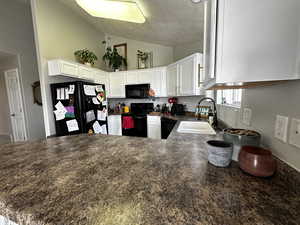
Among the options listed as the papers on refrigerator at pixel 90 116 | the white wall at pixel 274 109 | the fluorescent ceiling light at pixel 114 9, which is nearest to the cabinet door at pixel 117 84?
the papers on refrigerator at pixel 90 116

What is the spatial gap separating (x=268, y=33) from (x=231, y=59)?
6.5 inches

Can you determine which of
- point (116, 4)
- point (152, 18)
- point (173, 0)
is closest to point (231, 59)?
point (173, 0)

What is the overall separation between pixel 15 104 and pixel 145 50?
3.92 metres

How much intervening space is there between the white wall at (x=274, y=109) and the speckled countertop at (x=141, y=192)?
0.31 feet

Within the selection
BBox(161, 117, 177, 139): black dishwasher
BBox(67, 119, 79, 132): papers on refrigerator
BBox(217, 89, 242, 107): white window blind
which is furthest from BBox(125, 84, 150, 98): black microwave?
BBox(217, 89, 242, 107): white window blind

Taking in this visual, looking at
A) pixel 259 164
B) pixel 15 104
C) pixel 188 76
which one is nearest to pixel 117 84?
pixel 188 76

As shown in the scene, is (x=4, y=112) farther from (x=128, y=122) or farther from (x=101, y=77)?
(x=128, y=122)

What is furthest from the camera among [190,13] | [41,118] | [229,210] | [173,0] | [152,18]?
[41,118]

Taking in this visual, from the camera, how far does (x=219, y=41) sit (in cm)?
55

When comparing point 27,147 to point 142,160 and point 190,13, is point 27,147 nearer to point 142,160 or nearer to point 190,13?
point 142,160

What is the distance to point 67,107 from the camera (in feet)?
7.54

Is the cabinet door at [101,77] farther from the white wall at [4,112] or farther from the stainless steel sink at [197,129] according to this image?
the white wall at [4,112]

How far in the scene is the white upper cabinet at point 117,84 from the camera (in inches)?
144

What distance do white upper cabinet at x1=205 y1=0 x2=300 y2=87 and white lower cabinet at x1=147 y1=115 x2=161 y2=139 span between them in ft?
8.73
